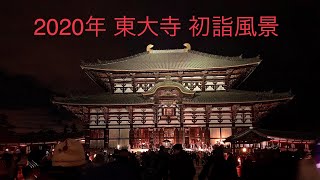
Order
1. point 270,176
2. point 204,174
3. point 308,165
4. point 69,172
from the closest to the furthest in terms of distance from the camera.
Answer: point 69,172 < point 308,165 < point 270,176 < point 204,174

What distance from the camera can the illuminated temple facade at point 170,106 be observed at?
35.9m

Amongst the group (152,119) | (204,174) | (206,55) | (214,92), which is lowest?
(204,174)

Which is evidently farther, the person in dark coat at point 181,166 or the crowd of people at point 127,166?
the person in dark coat at point 181,166

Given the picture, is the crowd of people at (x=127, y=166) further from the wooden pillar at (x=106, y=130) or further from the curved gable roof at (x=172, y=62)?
the curved gable roof at (x=172, y=62)

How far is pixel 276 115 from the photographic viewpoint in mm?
56656

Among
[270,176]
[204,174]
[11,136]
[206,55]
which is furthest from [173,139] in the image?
[270,176]

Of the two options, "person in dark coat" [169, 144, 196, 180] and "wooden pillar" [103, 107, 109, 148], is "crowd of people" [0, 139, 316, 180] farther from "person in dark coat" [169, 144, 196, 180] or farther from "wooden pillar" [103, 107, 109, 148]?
"wooden pillar" [103, 107, 109, 148]

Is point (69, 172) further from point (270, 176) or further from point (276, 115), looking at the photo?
point (276, 115)

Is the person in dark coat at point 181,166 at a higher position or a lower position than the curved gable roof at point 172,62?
lower

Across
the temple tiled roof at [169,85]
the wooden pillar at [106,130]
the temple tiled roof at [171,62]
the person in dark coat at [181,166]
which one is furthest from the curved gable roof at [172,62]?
the person in dark coat at [181,166]

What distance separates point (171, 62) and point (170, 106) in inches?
183

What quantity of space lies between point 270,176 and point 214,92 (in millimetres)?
30498

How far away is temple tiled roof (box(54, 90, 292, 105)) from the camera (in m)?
35.3

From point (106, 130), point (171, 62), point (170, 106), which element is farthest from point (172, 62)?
point (106, 130)
